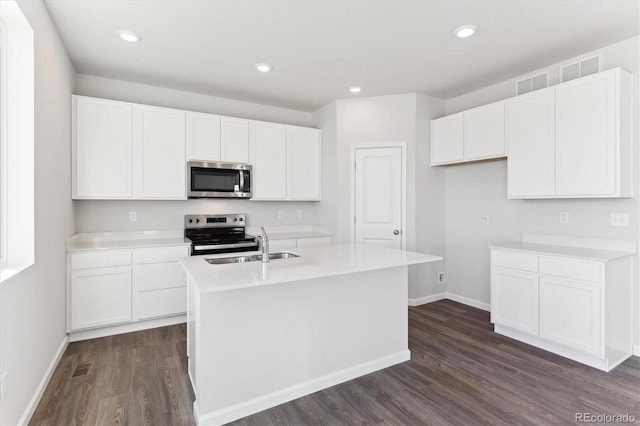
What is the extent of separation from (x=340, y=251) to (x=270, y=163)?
2021 mm

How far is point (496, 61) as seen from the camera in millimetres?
3279

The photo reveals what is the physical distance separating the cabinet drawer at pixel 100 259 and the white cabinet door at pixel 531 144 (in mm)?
3942

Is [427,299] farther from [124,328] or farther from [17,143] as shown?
[17,143]

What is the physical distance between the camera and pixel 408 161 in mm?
4258

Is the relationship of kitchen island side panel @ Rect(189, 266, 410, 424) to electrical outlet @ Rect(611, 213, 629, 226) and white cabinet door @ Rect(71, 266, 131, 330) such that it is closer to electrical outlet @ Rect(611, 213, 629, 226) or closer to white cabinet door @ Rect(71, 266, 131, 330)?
white cabinet door @ Rect(71, 266, 131, 330)

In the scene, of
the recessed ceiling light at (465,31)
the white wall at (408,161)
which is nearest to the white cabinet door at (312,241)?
the white wall at (408,161)

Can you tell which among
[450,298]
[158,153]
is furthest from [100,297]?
[450,298]

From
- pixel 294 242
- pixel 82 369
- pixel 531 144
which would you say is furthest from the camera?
pixel 294 242

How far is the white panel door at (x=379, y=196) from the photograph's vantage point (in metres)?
4.32

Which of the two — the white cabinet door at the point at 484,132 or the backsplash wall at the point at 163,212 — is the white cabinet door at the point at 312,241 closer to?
the backsplash wall at the point at 163,212

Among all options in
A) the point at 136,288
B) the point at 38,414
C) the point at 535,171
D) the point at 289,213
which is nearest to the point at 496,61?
the point at 535,171

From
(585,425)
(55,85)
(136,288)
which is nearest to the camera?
(585,425)

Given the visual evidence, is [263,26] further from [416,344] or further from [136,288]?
[416,344]

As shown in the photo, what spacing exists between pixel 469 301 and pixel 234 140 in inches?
141
